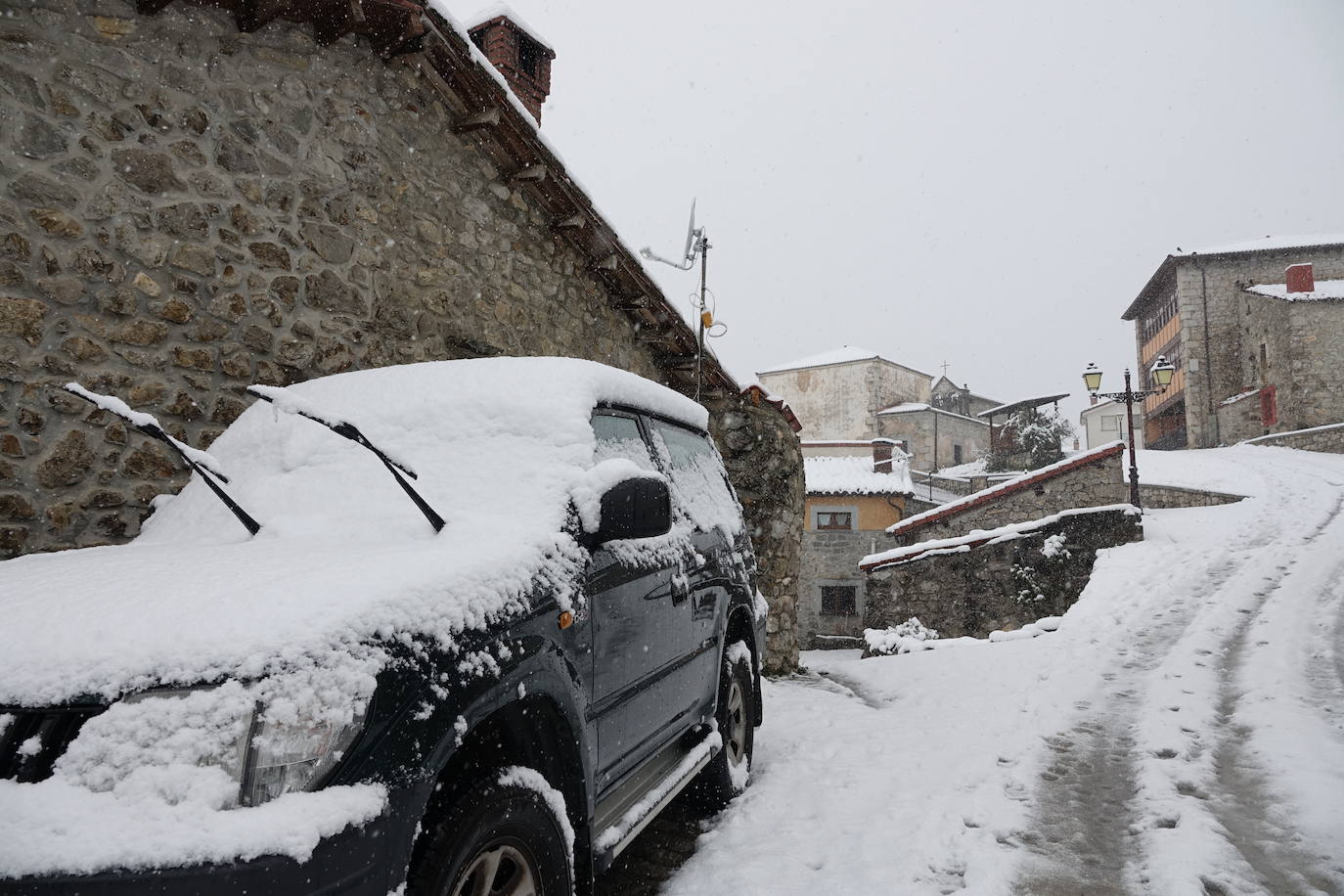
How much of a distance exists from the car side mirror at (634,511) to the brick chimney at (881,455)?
2831 cm

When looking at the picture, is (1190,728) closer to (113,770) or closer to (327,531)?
(327,531)

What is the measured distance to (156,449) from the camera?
13.1ft

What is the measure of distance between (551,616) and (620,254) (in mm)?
5314

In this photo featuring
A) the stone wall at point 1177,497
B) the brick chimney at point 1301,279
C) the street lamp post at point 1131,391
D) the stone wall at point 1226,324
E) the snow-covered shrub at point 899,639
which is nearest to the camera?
the snow-covered shrub at point 899,639

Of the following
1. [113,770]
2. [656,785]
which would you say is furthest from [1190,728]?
[113,770]

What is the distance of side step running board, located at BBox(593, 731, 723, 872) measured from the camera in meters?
2.38

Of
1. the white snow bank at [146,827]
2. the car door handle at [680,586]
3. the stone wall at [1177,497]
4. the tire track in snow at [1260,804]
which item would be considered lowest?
the tire track in snow at [1260,804]

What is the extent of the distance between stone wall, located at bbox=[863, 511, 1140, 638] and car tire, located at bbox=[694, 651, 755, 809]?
981 cm

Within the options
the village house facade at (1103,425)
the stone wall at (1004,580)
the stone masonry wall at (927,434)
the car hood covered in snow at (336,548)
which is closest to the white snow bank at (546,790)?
the car hood covered in snow at (336,548)

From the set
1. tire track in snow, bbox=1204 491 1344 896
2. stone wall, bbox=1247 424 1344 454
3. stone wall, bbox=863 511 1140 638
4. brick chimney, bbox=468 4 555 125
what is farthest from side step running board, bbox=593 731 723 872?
stone wall, bbox=1247 424 1344 454

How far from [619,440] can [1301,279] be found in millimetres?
38208

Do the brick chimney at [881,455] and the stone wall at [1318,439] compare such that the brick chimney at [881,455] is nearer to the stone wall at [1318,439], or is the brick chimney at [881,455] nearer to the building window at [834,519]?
the building window at [834,519]

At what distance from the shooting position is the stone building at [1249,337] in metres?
29.0

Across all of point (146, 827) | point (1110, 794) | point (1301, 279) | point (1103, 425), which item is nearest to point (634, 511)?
point (146, 827)
